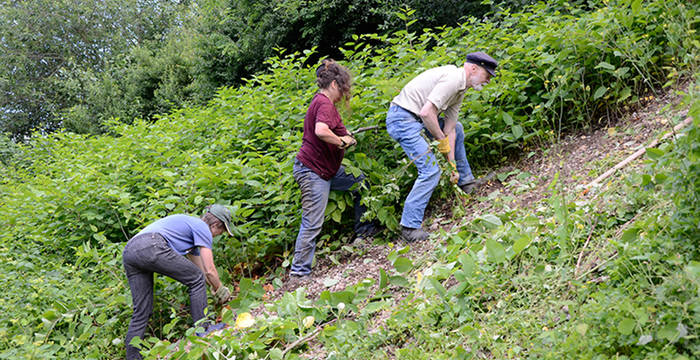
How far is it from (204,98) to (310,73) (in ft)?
21.2

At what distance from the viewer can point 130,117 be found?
15.6m

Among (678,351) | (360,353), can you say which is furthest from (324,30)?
(678,351)

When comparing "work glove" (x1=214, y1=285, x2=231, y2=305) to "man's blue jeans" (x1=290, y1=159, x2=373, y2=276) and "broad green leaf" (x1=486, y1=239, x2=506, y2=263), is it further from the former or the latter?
"broad green leaf" (x1=486, y1=239, x2=506, y2=263)

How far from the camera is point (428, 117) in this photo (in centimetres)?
419

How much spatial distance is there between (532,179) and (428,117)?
3.80 ft

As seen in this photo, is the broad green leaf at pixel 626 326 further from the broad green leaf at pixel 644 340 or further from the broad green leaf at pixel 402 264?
the broad green leaf at pixel 402 264

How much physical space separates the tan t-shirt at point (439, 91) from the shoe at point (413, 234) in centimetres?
98

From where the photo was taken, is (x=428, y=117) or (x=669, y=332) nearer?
(x=669, y=332)

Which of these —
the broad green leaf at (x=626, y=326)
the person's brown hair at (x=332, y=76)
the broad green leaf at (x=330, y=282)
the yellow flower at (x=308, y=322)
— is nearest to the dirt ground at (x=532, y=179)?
the broad green leaf at (x=330, y=282)

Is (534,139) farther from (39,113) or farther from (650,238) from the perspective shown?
(39,113)

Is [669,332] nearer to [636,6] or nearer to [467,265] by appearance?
[467,265]

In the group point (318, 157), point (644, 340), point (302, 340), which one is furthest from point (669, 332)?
point (318, 157)

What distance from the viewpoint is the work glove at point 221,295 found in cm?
423

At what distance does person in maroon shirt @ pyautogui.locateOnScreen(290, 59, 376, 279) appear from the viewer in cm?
434
